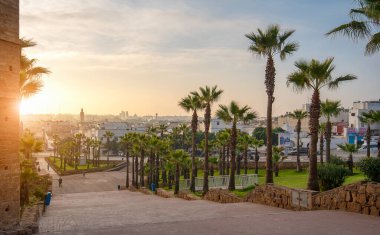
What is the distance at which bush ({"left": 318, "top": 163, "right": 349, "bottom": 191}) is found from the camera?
18.1 metres

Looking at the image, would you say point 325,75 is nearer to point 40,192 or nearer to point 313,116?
point 313,116

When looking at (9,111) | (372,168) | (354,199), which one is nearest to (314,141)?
(372,168)

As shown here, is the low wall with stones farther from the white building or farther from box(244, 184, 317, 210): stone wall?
the white building

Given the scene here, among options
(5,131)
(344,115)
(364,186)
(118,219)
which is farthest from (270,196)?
(344,115)

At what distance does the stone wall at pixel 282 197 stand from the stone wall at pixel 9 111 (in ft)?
32.1

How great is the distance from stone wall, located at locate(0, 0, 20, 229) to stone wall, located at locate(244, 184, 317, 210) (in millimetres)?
9772

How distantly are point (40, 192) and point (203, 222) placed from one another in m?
15.6

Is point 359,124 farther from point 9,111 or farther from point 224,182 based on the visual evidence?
point 9,111

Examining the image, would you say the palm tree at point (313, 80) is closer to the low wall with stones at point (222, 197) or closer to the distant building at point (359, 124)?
the low wall with stones at point (222, 197)

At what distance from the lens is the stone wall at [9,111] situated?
12.8 meters

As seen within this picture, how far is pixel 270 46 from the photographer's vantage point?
25.6 metres

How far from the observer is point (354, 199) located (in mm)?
13281

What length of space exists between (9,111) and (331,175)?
523 inches

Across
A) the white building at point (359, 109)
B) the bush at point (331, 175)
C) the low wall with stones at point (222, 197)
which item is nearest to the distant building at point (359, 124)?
the white building at point (359, 109)
